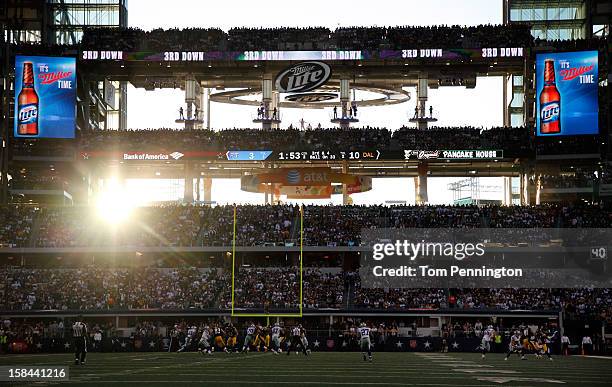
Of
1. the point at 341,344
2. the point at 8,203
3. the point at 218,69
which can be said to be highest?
the point at 218,69

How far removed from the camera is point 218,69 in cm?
5866

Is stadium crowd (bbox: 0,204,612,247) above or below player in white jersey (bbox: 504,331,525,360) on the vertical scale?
above

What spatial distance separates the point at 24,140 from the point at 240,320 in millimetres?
18519

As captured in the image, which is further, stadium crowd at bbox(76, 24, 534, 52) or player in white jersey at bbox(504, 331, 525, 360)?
stadium crowd at bbox(76, 24, 534, 52)

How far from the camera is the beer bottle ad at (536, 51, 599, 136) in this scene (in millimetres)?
54625

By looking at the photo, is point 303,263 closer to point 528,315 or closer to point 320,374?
point 528,315

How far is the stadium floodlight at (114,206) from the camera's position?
55.9m

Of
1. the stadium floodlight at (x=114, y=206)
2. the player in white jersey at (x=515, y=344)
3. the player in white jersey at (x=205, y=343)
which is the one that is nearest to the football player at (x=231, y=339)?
the player in white jersey at (x=205, y=343)

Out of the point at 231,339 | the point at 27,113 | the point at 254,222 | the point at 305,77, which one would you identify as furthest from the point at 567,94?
the point at 27,113

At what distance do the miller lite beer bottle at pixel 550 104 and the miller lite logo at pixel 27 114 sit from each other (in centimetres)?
2883

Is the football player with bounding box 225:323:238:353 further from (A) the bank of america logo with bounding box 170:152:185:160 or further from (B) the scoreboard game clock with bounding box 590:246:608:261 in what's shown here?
(B) the scoreboard game clock with bounding box 590:246:608:261

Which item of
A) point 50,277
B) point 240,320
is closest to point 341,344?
point 240,320

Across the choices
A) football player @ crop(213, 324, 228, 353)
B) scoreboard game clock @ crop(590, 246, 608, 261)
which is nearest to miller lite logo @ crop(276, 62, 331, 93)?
scoreboard game clock @ crop(590, 246, 608, 261)

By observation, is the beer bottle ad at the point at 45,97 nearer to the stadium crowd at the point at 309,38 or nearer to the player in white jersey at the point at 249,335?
Result: the stadium crowd at the point at 309,38
